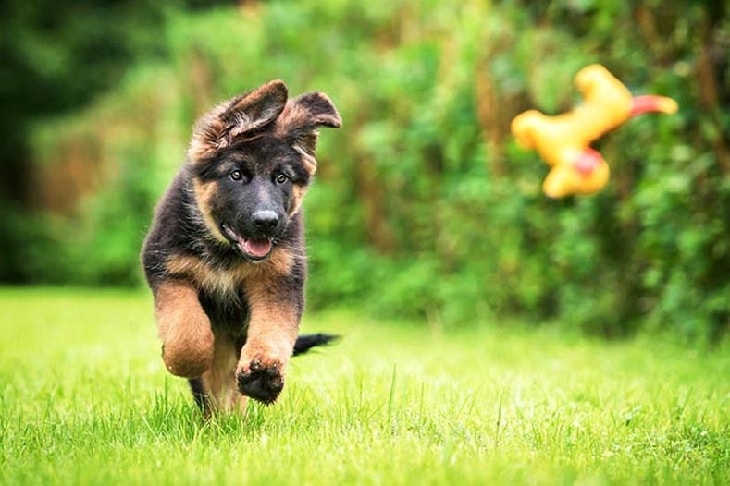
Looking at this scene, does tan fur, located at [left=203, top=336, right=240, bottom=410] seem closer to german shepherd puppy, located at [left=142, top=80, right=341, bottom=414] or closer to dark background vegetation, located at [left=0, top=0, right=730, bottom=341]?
german shepherd puppy, located at [left=142, top=80, right=341, bottom=414]

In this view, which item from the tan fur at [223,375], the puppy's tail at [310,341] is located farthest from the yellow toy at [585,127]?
the tan fur at [223,375]

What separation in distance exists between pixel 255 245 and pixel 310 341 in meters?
0.78

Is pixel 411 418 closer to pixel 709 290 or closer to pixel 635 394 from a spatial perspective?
pixel 635 394

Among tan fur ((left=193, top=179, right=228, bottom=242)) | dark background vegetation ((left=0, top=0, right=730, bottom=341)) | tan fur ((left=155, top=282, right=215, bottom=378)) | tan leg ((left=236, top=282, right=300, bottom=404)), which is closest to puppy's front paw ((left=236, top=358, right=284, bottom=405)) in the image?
tan leg ((left=236, top=282, right=300, bottom=404))

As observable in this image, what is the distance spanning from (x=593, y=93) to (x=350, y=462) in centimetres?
479

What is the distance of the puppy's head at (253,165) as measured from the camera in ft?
15.6

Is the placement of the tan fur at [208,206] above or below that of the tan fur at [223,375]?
above

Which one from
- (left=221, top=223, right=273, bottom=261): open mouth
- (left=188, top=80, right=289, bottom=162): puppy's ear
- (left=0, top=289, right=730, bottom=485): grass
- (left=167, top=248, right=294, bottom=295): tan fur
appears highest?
(left=188, top=80, right=289, bottom=162): puppy's ear

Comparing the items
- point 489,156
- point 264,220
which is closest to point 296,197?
point 264,220

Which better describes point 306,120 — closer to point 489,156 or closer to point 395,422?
point 395,422

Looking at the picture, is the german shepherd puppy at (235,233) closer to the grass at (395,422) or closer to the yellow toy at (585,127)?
the grass at (395,422)

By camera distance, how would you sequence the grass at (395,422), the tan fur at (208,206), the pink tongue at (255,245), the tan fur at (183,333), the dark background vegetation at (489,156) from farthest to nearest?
the dark background vegetation at (489,156) → the tan fur at (208,206) → the pink tongue at (255,245) → the tan fur at (183,333) → the grass at (395,422)

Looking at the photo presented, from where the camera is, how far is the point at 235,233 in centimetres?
482

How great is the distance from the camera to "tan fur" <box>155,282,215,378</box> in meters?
4.50
